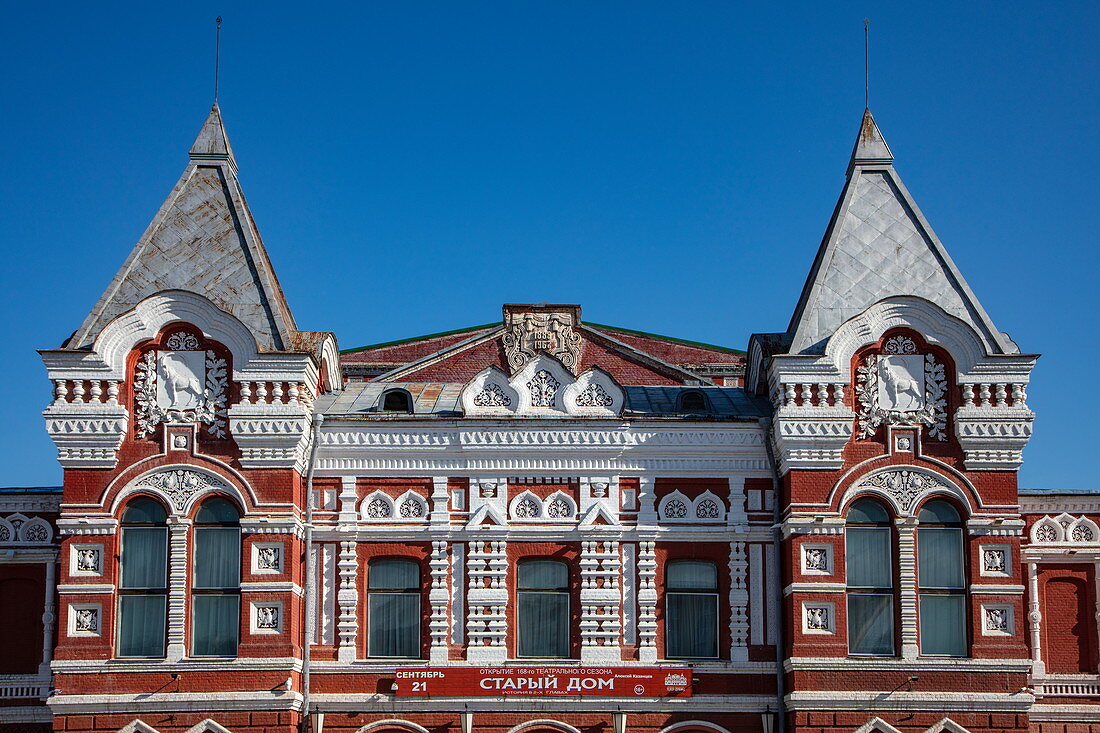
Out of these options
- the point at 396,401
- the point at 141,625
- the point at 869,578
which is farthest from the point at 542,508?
the point at 141,625

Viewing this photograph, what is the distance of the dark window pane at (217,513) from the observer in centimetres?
2119

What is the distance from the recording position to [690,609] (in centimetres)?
2167

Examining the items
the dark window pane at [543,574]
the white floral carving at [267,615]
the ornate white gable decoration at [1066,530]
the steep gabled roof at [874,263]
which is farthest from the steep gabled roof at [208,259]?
the ornate white gable decoration at [1066,530]

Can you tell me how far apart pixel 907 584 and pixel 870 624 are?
0.78 m

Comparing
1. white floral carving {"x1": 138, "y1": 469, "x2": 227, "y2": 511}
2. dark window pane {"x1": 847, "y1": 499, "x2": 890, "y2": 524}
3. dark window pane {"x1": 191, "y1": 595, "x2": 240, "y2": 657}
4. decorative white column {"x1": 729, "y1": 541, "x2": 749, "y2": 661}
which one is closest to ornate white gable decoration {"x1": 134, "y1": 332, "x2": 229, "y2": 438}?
white floral carving {"x1": 138, "y1": 469, "x2": 227, "y2": 511}

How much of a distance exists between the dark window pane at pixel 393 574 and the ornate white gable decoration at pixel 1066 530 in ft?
31.5

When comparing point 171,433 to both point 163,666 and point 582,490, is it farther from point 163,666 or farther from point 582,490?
point 582,490

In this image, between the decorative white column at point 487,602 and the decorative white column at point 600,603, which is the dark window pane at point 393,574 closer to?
the decorative white column at point 487,602

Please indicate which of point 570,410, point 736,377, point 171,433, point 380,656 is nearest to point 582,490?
point 570,410

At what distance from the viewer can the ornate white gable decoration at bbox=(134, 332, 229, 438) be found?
70.1 feet

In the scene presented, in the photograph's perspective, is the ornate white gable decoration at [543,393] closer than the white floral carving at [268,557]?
No

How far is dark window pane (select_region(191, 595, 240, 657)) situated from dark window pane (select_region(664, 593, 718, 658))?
20.6 ft

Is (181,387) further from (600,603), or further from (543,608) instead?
(600,603)

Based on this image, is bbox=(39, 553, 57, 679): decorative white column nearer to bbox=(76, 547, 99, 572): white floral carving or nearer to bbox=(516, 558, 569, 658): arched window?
bbox=(76, 547, 99, 572): white floral carving
